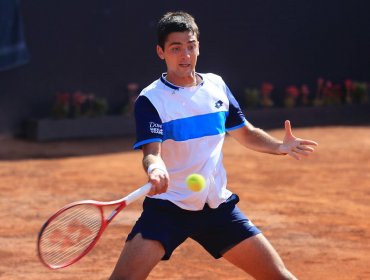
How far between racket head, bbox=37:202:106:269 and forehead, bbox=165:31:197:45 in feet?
3.25

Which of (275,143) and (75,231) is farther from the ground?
(275,143)

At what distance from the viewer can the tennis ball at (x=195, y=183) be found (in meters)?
4.66

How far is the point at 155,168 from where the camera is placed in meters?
4.51

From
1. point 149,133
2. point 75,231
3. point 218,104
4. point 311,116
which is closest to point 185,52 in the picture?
point 218,104

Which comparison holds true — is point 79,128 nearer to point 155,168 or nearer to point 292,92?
point 292,92

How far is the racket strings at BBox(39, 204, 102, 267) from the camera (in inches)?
180

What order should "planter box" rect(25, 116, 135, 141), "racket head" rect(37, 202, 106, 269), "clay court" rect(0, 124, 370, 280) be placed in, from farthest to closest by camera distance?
"planter box" rect(25, 116, 135, 141)
"clay court" rect(0, 124, 370, 280)
"racket head" rect(37, 202, 106, 269)

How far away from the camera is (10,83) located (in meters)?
14.5

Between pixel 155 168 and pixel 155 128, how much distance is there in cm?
36

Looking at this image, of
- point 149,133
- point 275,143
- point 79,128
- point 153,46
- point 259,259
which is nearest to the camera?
point 149,133

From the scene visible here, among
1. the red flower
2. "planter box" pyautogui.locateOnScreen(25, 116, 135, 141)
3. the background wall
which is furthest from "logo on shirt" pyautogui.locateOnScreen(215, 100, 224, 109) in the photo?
the red flower

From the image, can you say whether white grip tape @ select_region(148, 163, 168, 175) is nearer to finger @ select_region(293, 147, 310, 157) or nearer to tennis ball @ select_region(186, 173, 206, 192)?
tennis ball @ select_region(186, 173, 206, 192)

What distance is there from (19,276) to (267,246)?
257cm

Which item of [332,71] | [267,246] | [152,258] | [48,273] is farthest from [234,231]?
[332,71]
